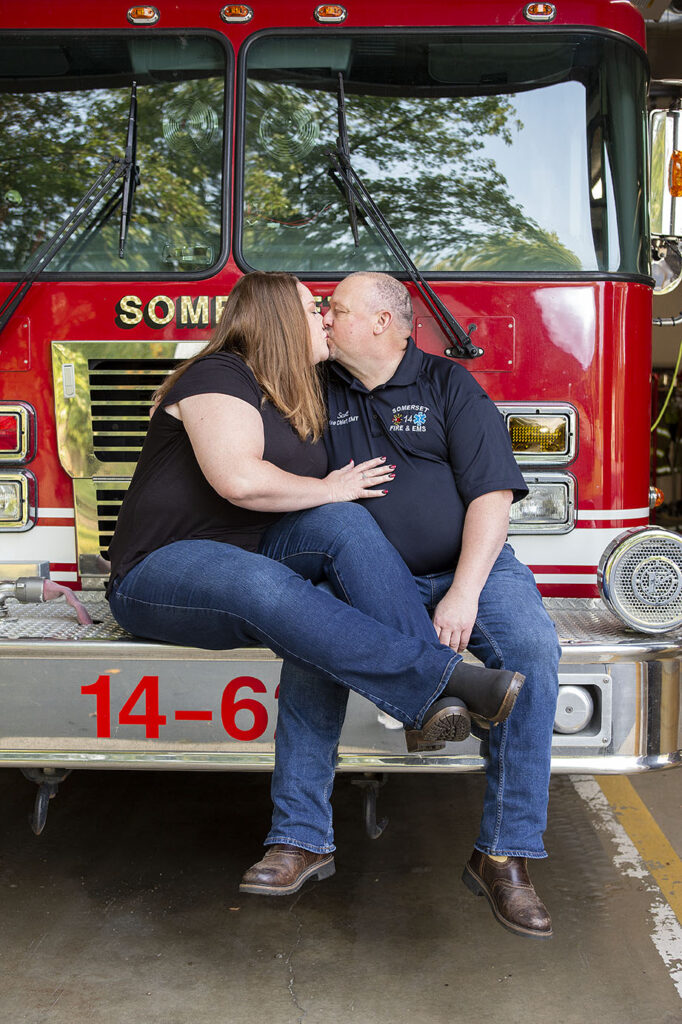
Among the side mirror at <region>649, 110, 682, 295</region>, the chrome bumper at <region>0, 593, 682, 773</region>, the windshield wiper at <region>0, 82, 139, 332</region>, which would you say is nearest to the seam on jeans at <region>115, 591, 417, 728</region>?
the chrome bumper at <region>0, 593, 682, 773</region>

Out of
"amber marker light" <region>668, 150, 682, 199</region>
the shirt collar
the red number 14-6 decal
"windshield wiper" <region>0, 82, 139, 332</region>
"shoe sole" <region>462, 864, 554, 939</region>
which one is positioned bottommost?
"shoe sole" <region>462, 864, 554, 939</region>

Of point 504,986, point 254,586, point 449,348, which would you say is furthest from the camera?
point 449,348

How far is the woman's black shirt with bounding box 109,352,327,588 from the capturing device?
2811 millimetres

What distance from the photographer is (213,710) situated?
271cm

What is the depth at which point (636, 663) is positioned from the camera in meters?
2.74

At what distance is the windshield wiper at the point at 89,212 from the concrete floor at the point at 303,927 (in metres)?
1.73

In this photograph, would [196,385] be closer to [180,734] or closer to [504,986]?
[180,734]

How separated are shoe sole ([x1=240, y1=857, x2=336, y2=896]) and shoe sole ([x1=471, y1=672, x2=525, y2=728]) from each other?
0.54 metres

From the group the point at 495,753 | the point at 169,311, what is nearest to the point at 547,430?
the point at 495,753

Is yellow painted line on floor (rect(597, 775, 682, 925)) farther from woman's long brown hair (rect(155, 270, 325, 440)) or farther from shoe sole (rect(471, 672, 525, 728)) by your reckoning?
woman's long brown hair (rect(155, 270, 325, 440))

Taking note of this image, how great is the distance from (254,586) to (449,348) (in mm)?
1122

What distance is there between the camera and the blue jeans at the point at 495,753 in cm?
263

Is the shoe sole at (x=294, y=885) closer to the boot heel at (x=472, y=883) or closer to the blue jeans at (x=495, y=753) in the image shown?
the blue jeans at (x=495, y=753)

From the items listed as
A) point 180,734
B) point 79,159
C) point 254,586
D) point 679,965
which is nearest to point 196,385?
point 254,586
